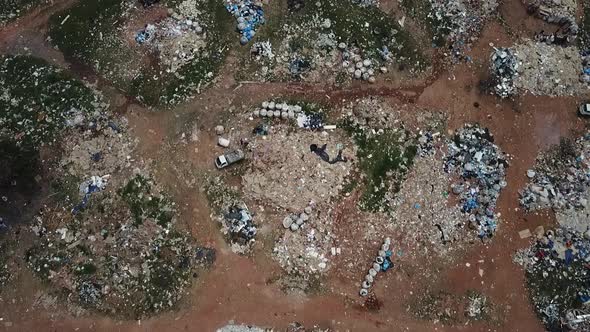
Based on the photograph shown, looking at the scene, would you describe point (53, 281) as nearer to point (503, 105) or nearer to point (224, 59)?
point (224, 59)

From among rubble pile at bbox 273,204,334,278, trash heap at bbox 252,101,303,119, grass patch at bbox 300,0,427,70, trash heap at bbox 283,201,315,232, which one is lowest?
rubble pile at bbox 273,204,334,278

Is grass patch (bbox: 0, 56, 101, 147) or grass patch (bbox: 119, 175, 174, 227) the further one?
grass patch (bbox: 0, 56, 101, 147)

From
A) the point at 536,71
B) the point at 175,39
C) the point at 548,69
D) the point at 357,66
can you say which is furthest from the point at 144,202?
the point at 548,69

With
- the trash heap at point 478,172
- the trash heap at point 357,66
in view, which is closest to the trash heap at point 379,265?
the trash heap at point 478,172

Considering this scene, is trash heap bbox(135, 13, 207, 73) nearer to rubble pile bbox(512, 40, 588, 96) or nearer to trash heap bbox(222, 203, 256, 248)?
trash heap bbox(222, 203, 256, 248)

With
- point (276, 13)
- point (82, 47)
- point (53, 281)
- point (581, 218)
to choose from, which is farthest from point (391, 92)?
point (53, 281)

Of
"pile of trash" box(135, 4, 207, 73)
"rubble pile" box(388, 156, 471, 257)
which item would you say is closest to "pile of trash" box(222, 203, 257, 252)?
"rubble pile" box(388, 156, 471, 257)
